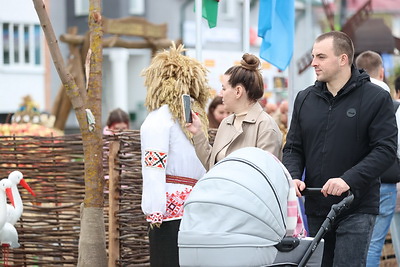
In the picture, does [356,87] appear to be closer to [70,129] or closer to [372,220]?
[372,220]

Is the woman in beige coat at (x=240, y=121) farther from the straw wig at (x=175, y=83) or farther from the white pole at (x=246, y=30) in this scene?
the white pole at (x=246, y=30)

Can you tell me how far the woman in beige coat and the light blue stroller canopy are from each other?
104 centimetres

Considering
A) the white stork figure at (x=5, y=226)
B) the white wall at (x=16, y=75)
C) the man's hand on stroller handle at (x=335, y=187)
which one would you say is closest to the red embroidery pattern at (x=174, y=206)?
the man's hand on stroller handle at (x=335, y=187)

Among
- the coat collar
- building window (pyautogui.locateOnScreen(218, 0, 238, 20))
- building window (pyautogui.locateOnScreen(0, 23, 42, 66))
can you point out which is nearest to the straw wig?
the coat collar

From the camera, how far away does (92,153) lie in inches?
Answer: 301

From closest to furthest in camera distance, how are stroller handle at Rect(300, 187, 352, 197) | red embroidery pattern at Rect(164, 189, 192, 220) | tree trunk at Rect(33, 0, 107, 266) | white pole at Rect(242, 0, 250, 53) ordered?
stroller handle at Rect(300, 187, 352, 197), red embroidery pattern at Rect(164, 189, 192, 220), tree trunk at Rect(33, 0, 107, 266), white pole at Rect(242, 0, 250, 53)

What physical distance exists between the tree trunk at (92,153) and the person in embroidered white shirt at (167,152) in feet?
3.06

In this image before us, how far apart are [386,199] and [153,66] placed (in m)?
1.92

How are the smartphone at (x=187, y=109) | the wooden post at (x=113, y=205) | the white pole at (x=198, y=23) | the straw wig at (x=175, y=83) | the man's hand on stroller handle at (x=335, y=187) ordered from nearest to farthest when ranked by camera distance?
the man's hand on stroller handle at (x=335, y=187)
the smartphone at (x=187, y=109)
the straw wig at (x=175, y=83)
the wooden post at (x=113, y=205)
the white pole at (x=198, y=23)

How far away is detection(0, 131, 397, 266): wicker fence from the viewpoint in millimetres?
8086

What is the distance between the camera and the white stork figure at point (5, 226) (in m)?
7.84

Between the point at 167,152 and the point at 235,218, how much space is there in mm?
1637

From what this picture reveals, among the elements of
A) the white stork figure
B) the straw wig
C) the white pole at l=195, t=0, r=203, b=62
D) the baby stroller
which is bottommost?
the white stork figure

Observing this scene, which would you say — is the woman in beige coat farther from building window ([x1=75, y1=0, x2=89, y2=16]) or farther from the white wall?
building window ([x1=75, y1=0, x2=89, y2=16])
